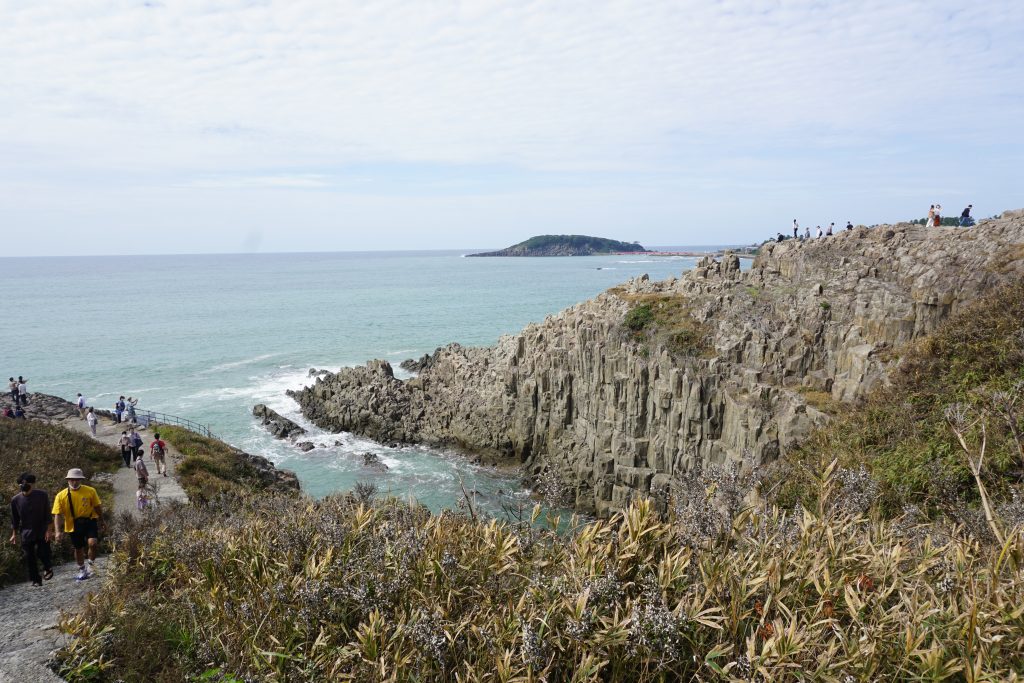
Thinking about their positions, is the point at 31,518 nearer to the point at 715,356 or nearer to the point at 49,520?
the point at 49,520

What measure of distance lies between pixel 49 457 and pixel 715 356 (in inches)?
929

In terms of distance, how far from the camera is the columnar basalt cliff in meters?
21.9

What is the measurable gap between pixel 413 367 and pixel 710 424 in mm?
31555

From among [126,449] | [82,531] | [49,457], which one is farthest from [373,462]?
[82,531]

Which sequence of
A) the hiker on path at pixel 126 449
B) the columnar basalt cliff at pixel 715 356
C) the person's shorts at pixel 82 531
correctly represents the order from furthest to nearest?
the hiker on path at pixel 126 449 < the columnar basalt cliff at pixel 715 356 < the person's shorts at pixel 82 531

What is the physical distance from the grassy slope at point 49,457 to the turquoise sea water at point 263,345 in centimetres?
910

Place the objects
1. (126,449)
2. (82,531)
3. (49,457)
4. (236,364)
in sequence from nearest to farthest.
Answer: (82,531) → (49,457) → (126,449) → (236,364)

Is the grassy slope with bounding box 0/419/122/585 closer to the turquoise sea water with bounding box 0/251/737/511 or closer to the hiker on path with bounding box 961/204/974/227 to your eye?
the turquoise sea water with bounding box 0/251/737/511

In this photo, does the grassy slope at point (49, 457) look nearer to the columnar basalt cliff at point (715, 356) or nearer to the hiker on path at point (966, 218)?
the columnar basalt cliff at point (715, 356)

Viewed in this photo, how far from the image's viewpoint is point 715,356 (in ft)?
82.5

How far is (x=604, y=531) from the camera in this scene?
791 centimetres

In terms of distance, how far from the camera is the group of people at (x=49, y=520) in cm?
1026

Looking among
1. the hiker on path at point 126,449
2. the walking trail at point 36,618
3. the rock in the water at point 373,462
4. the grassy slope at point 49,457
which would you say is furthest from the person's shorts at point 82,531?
the rock in the water at point 373,462

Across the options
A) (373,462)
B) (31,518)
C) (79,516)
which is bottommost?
(373,462)
